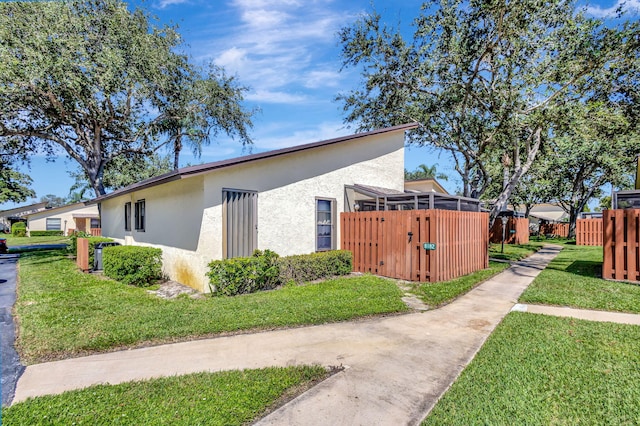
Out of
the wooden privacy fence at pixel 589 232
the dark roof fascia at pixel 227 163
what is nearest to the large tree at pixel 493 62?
the dark roof fascia at pixel 227 163

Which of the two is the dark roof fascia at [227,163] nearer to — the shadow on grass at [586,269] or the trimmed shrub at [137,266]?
the trimmed shrub at [137,266]

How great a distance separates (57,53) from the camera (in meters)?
14.1

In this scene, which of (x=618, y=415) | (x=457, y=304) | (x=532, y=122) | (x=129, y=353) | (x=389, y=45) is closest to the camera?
(x=618, y=415)

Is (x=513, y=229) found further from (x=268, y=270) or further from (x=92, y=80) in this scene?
(x=92, y=80)

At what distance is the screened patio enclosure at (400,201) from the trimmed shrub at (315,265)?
6.36 ft

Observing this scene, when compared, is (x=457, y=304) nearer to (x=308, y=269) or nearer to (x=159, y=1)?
(x=308, y=269)

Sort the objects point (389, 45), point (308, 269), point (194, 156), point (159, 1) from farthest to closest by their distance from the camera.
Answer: point (194, 156), point (159, 1), point (389, 45), point (308, 269)

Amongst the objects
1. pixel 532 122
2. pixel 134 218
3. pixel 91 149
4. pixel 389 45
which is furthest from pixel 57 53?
pixel 532 122

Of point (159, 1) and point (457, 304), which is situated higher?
point (159, 1)

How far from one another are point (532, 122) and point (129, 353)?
14425mm

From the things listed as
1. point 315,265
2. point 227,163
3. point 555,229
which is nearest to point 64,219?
point 227,163

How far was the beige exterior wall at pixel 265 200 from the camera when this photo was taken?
834cm

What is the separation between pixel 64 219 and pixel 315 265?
44.0m

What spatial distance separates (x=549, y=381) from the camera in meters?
3.67
